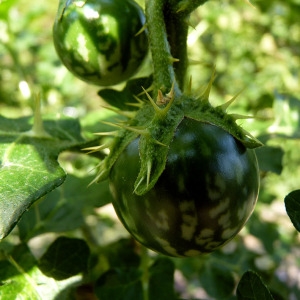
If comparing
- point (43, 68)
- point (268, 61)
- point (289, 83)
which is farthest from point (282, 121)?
point (268, 61)

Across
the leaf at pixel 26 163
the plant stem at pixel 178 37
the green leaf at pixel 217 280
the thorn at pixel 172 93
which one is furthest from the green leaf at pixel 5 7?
the green leaf at pixel 217 280

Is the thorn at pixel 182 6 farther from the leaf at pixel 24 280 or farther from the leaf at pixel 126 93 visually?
the leaf at pixel 24 280

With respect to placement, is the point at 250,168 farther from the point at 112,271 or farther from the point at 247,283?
the point at 112,271

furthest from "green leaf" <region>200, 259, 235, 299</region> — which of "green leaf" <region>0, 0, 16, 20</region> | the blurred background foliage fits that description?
"green leaf" <region>0, 0, 16, 20</region>

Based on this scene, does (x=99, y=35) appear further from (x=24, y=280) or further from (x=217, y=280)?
(x=217, y=280)

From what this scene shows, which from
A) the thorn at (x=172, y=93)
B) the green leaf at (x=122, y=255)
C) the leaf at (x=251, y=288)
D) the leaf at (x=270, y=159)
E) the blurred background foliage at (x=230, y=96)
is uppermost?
the thorn at (x=172, y=93)

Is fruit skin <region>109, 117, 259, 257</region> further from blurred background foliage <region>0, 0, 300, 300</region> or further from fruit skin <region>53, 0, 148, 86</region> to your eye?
fruit skin <region>53, 0, 148, 86</region>

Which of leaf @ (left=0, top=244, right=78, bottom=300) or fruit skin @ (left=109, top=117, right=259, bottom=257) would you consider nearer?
fruit skin @ (left=109, top=117, right=259, bottom=257)
